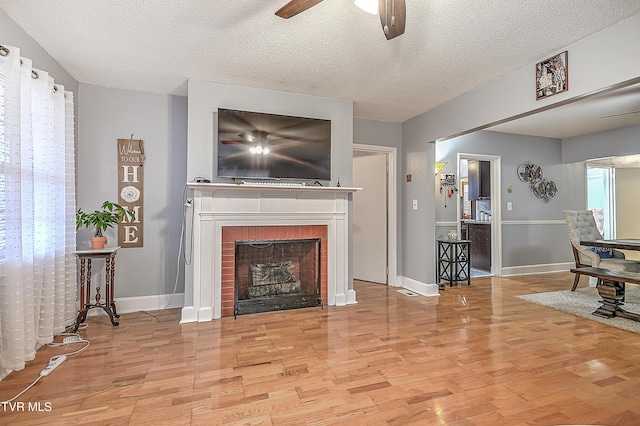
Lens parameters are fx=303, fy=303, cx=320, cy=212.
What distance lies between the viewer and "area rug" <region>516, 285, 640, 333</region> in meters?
2.97

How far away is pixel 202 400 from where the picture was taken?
1734 millimetres

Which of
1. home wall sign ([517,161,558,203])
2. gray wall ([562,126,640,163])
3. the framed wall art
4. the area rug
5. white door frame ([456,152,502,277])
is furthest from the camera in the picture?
home wall sign ([517,161,558,203])

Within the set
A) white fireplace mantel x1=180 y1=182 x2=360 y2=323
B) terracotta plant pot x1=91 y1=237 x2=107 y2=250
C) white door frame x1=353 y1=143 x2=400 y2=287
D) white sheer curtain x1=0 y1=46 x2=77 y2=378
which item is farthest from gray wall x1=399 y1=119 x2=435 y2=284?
white sheer curtain x1=0 y1=46 x2=77 y2=378

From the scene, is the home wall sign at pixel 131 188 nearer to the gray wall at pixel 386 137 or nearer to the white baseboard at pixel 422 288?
the gray wall at pixel 386 137

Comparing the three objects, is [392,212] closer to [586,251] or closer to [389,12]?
[586,251]

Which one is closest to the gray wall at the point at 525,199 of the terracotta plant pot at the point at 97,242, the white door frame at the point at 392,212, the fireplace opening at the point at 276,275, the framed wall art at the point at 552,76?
the white door frame at the point at 392,212

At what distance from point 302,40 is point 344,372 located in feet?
8.10

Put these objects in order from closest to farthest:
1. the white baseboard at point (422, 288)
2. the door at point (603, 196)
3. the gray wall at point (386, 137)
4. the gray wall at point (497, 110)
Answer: the gray wall at point (497, 110)
the white baseboard at point (422, 288)
the gray wall at point (386, 137)
the door at point (603, 196)

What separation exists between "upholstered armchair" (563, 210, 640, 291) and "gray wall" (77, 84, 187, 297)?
5.09 m

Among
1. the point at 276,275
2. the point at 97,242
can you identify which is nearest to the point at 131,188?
the point at 97,242

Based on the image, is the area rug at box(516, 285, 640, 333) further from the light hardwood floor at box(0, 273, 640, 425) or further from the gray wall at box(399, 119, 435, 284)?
the gray wall at box(399, 119, 435, 284)

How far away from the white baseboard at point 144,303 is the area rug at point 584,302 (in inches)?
166

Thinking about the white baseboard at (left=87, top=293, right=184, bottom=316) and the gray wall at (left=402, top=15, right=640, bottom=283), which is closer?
the gray wall at (left=402, top=15, right=640, bottom=283)

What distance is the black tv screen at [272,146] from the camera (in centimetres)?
314
